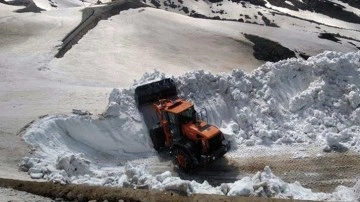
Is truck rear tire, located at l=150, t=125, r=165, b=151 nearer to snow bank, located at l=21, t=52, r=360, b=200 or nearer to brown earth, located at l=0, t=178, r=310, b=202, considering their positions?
snow bank, located at l=21, t=52, r=360, b=200

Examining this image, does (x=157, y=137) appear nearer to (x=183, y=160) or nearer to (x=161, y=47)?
(x=183, y=160)

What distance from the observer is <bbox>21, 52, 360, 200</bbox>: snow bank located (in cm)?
1544

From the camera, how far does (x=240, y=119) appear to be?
714 inches

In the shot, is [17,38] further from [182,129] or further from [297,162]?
[297,162]

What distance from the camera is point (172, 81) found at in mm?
19344

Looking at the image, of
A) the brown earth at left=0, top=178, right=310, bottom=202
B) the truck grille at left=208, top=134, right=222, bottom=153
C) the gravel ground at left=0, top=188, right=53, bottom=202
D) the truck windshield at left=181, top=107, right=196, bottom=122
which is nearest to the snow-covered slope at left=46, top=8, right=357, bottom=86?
the truck windshield at left=181, top=107, right=196, bottom=122

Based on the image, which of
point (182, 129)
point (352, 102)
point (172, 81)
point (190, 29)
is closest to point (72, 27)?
point (190, 29)

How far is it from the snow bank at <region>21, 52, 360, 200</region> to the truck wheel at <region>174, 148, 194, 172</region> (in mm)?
1790

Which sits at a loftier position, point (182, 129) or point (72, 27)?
point (182, 129)

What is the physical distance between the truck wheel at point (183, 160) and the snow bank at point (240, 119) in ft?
5.87

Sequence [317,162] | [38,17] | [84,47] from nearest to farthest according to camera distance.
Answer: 1. [317,162]
2. [84,47]
3. [38,17]

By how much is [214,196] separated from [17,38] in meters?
25.3

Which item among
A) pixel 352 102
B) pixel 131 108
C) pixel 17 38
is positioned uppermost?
pixel 352 102

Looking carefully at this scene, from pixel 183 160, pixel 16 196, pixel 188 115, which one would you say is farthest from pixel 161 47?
pixel 16 196
